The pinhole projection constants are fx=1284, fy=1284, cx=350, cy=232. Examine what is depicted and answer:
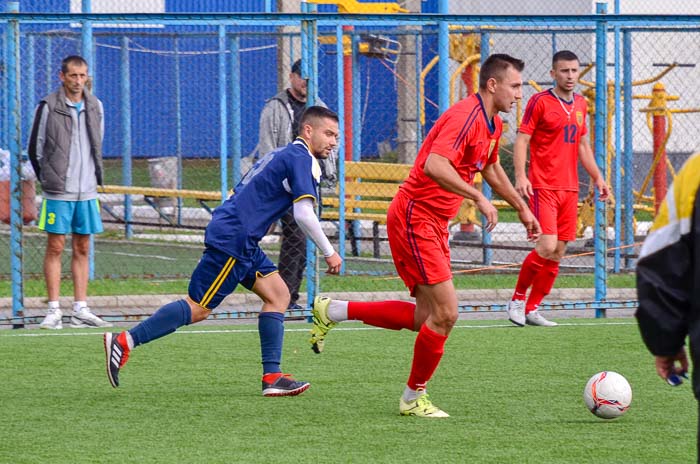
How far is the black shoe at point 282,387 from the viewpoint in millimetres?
7348

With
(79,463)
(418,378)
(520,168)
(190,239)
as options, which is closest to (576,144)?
(520,168)

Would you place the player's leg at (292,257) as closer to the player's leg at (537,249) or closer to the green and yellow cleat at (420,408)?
the player's leg at (537,249)

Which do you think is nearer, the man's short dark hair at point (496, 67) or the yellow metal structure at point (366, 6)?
the man's short dark hair at point (496, 67)

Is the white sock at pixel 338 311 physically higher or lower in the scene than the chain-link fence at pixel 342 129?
lower

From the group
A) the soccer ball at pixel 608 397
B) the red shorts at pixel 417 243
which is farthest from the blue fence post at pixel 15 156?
the soccer ball at pixel 608 397

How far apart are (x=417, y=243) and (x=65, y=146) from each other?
4587 mm

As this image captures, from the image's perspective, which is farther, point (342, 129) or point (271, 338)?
point (342, 129)

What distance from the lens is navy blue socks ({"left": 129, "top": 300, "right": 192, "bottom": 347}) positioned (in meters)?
7.29

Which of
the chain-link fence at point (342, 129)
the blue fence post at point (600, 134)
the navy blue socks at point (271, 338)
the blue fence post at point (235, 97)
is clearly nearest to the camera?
the navy blue socks at point (271, 338)

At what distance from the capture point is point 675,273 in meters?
3.44

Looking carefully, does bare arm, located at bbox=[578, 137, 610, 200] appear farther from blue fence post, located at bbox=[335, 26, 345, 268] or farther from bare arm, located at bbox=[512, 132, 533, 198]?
blue fence post, located at bbox=[335, 26, 345, 268]

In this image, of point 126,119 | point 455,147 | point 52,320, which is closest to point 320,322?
point 455,147

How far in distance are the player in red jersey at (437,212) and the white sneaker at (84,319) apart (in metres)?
3.87

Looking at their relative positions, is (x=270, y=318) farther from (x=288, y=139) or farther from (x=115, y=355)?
(x=288, y=139)
